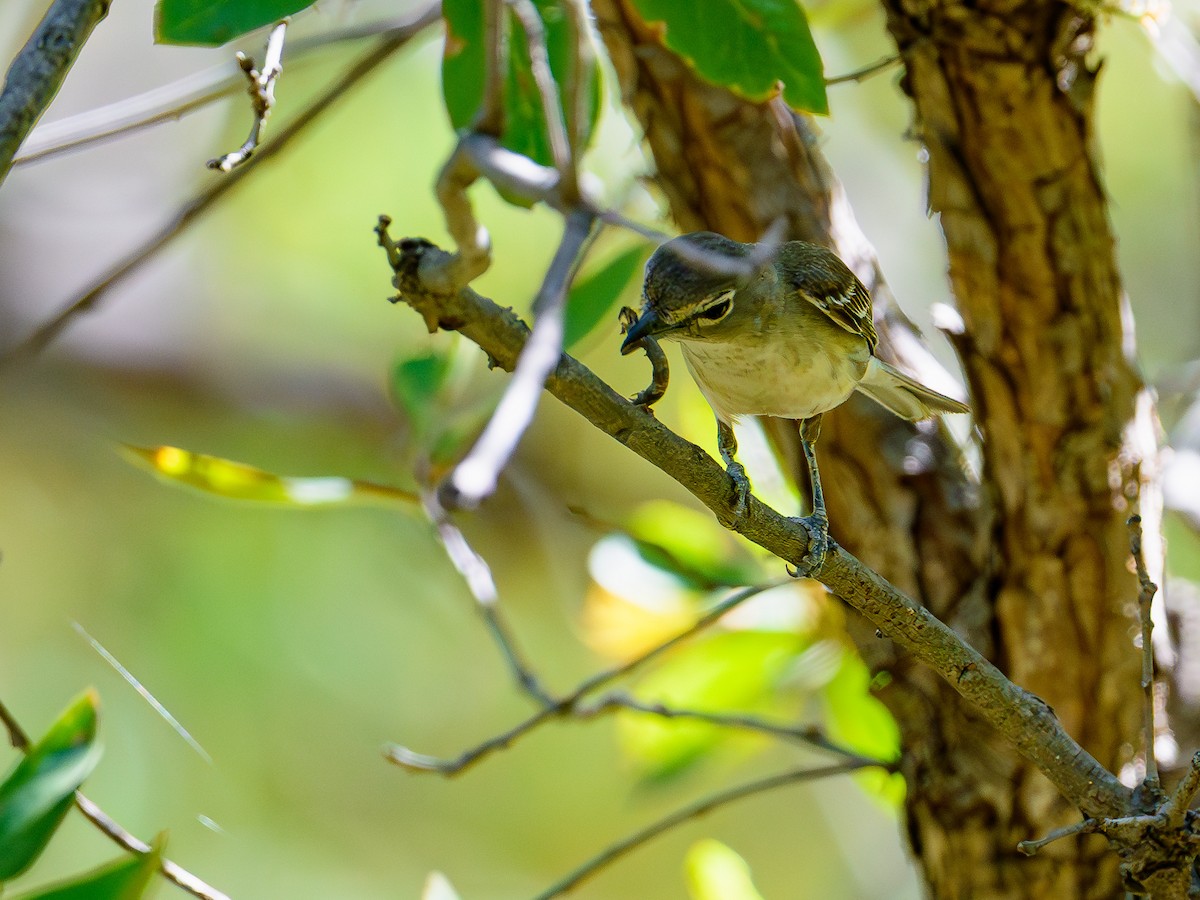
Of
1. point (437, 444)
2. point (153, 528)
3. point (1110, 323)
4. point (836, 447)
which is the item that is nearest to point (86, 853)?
point (153, 528)

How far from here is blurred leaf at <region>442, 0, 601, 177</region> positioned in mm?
1943

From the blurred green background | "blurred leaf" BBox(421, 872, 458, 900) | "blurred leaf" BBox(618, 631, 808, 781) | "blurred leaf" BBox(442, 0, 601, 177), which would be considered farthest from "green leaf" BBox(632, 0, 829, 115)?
the blurred green background

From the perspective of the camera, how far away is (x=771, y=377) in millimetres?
2357

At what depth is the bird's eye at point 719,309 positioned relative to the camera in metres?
2.22

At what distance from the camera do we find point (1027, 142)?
99.0 inches

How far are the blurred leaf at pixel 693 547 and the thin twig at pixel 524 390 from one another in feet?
6.39

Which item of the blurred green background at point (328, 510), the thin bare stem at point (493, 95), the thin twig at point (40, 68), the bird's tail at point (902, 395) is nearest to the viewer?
the thin twig at point (40, 68)

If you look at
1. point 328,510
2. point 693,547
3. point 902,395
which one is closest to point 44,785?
point 902,395

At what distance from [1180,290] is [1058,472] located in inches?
194

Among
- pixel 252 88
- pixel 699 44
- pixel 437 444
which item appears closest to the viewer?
pixel 252 88

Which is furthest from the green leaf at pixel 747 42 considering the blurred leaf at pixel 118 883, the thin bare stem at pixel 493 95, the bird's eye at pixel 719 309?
the blurred leaf at pixel 118 883

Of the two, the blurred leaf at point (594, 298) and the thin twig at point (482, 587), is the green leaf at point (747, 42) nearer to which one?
the blurred leaf at point (594, 298)

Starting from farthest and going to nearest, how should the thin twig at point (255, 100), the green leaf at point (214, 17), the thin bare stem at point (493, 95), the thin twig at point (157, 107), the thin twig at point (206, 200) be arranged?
the thin twig at point (206, 200) < the thin twig at point (157, 107) < the green leaf at point (214, 17) < the thin twig at point (255, 100) < the thin bare stem at point (493, 95)

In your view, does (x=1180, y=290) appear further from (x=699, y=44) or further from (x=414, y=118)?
(x=699, y=44)
